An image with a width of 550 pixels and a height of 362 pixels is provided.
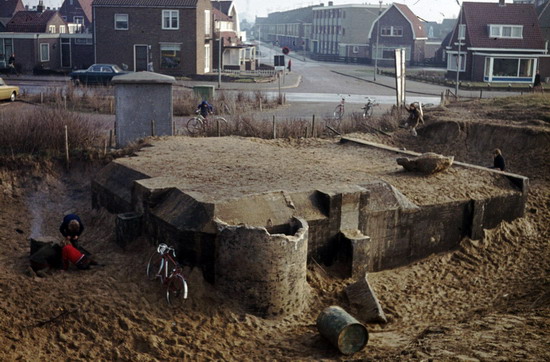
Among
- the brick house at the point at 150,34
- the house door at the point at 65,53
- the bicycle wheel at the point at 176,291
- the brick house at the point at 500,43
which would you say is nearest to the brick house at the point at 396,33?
the brick house at the point at 500,43

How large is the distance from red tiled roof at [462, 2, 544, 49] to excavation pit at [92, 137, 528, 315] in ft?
132

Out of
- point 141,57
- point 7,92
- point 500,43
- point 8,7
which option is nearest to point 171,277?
point 7,92

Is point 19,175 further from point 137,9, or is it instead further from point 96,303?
point 137,9

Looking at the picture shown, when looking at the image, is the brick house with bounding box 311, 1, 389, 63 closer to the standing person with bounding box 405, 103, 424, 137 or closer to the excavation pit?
the standing person with bounding box 405, 103, 424, 137

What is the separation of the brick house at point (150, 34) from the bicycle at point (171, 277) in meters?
39.2

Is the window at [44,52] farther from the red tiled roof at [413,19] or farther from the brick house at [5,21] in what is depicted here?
the red tiled roof at [413,19]

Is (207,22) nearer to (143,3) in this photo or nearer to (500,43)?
(143,3)

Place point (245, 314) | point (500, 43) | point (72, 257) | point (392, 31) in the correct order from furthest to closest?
point (392, 31), point (500, 43), point (72, 257), point (245, 314)

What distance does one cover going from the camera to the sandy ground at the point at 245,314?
1155cm

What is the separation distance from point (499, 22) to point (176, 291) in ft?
168

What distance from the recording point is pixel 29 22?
57.1 meters

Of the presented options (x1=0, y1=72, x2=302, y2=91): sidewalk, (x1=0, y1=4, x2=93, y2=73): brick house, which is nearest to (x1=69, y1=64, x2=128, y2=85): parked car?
(x1=0, y1=72, x2=302, y2=91): sidewalk

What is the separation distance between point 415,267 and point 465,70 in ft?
147

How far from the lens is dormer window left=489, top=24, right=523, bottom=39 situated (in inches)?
2286
